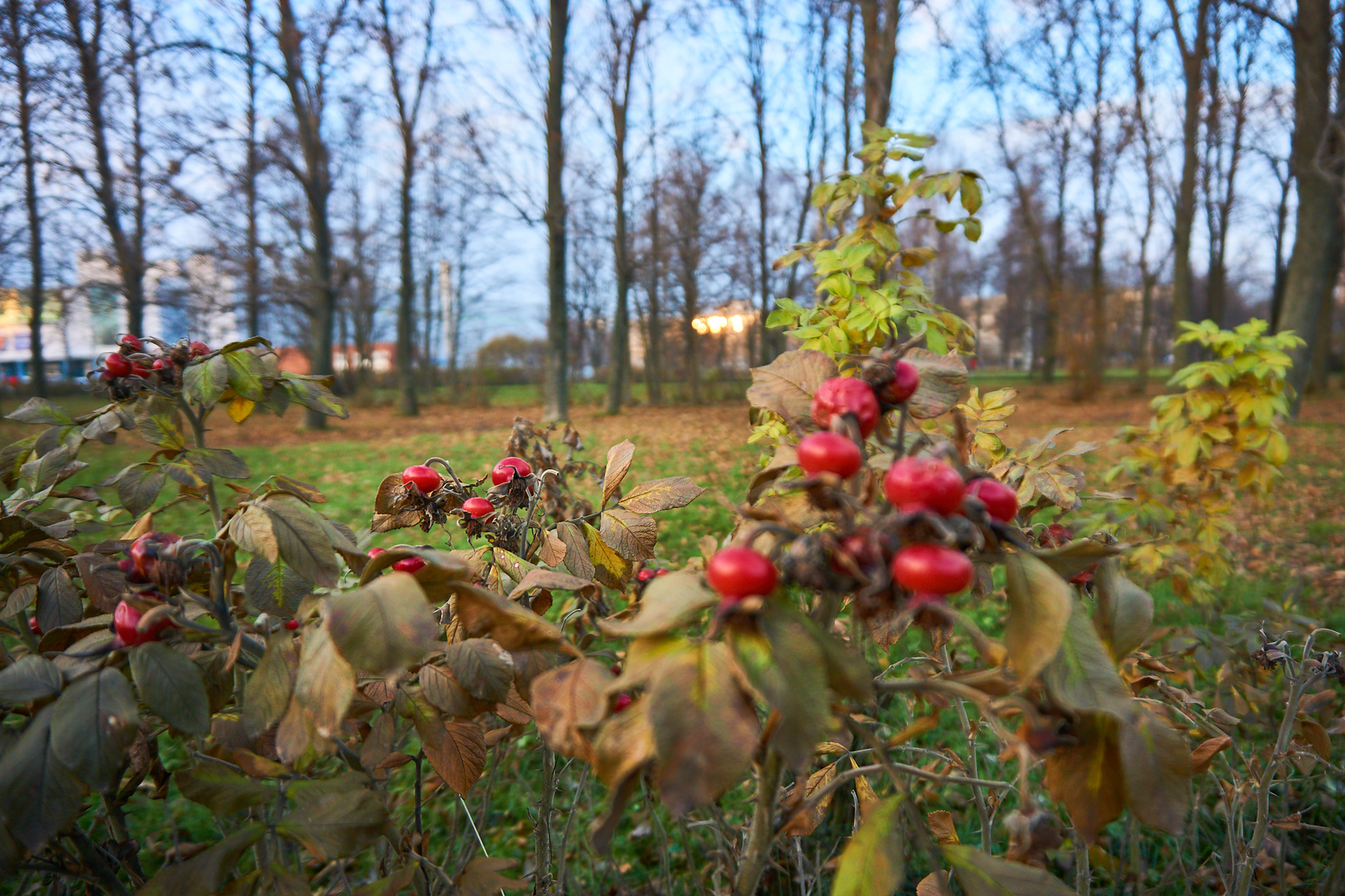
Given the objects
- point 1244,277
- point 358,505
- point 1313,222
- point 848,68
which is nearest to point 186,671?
point 358,505

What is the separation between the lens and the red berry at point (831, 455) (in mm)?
515

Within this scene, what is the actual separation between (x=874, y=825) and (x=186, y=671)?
73 cm

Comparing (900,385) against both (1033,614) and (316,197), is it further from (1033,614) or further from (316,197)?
(316,197)

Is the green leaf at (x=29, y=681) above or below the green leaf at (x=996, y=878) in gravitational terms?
above

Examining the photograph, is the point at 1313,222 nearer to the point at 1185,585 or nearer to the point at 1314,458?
the point at 1314,458

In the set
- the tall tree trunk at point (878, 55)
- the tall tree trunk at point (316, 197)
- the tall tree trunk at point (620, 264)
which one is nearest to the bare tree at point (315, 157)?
the tall tree trunk at point (316, 197)

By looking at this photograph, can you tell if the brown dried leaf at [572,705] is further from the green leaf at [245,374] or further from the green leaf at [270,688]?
the green leaf at [245,374]

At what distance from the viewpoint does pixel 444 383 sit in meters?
31.9

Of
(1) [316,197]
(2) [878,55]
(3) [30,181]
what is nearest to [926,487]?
(2) [878,55]

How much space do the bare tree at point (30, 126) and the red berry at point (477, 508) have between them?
36.6ft

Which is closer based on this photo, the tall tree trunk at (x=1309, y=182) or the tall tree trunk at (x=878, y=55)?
the tall tree trunk at (x=878, y=55)

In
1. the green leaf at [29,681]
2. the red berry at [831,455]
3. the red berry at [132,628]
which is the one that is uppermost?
the red berry at [831,455]

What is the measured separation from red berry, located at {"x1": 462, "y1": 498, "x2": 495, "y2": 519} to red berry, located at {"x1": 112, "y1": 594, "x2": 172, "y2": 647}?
39 cm

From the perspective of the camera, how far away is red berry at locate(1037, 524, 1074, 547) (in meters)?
1.15
